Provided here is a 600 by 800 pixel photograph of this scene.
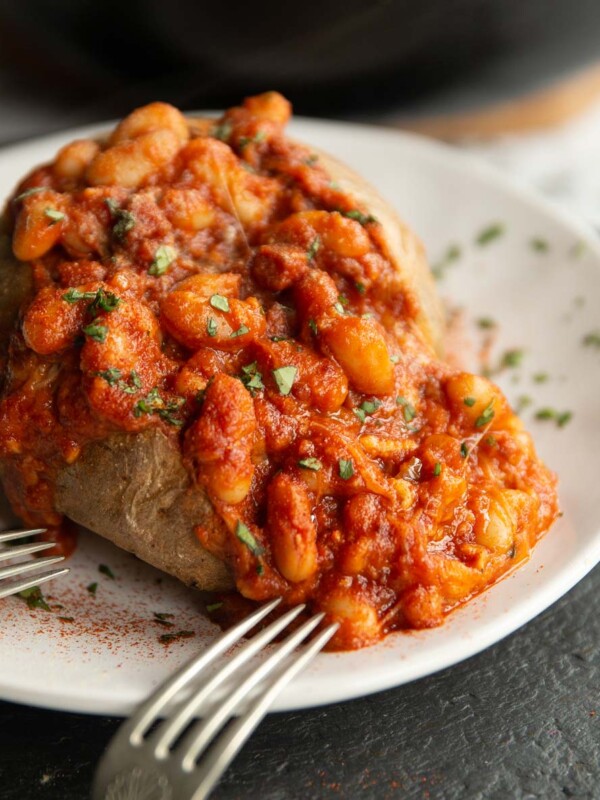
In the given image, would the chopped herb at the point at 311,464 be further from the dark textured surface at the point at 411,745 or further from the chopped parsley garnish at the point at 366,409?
the dark textured surface at the point at 411,745

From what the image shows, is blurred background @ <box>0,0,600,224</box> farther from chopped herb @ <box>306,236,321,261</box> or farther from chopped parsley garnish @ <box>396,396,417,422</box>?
chopped parsley garnish @ <box>396,396,417,422</box>

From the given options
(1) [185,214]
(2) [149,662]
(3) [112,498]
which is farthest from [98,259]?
(2) [149,662]

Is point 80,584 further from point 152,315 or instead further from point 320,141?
point 320,141

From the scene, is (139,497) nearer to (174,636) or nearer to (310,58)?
(174,636)

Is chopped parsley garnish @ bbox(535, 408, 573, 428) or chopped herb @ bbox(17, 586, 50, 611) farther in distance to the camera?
chopped parsley garnish @ bbox(535, 408, 573, 428)

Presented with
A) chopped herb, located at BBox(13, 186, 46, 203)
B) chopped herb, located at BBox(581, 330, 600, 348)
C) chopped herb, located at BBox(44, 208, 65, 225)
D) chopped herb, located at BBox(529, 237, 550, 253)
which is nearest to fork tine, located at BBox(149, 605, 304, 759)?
chopped herb, located at BBox(44, 208, 65, 225)

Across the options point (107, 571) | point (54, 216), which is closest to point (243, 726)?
point (107, 571)
